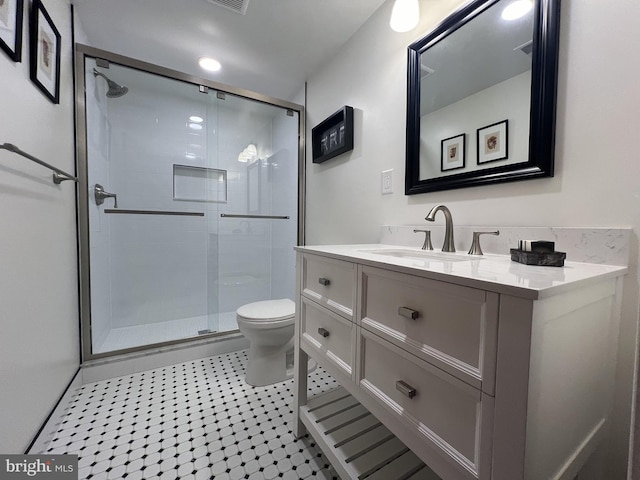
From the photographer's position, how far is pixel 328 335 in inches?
38.2

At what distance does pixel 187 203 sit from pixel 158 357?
134 centimetres

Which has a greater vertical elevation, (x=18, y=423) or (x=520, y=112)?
(x=520, y=112)

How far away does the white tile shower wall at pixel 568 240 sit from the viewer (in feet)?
2.36

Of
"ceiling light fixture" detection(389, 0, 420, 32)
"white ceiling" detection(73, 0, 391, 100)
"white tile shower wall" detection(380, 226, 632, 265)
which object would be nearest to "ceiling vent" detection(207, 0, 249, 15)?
"white ceiling" detection(73, 0, 391, 100)

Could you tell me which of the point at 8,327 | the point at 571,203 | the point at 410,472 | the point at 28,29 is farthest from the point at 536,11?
the point at 8,327

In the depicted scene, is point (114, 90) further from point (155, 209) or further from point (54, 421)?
point (54, 421)

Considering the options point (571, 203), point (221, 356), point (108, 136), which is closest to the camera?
point (571, 203)

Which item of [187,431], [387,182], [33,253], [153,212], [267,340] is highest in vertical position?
[387,182]

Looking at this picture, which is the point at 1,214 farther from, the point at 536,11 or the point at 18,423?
the point at 536,11

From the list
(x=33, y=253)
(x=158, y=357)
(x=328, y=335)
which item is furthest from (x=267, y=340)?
(x=33, y=253)

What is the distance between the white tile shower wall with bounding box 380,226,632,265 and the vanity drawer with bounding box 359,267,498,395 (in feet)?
1.73

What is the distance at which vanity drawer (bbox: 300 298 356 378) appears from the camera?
2.86 ft

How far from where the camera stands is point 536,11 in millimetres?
859

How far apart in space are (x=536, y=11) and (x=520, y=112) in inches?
11.9
